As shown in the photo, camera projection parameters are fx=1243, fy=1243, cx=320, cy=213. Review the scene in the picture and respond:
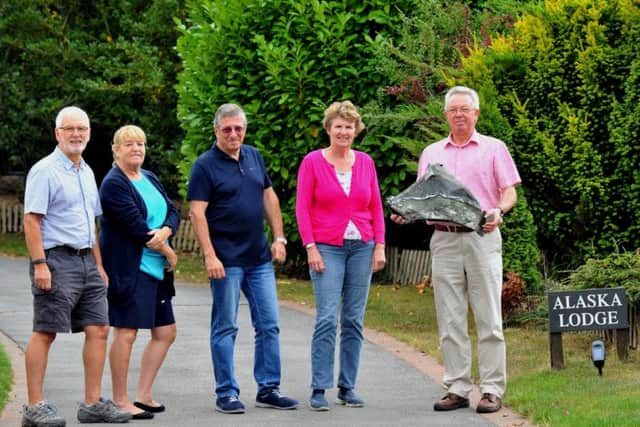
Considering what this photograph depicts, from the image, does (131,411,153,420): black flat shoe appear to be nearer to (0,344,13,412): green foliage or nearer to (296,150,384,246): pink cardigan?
(0,344,13,412): green foliage

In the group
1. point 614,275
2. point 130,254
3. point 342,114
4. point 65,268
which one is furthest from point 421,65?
point 65,268

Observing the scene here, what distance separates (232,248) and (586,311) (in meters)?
2.74

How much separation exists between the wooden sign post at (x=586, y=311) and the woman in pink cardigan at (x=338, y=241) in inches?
61.7

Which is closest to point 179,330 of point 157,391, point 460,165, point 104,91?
point 157,391

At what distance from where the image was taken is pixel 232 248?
796 centimetres

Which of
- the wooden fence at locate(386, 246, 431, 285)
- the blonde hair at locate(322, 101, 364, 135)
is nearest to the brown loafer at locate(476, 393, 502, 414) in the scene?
the blonde hair at locate(322, 101, 364, 135)

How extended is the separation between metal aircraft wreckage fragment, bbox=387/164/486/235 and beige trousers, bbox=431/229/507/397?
7.0 inches

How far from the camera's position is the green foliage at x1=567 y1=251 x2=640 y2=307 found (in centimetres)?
978

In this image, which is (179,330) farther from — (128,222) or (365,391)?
(128,222)

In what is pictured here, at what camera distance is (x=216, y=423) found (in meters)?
7.63

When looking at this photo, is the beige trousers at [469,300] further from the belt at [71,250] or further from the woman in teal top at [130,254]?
the belt at [71,250]

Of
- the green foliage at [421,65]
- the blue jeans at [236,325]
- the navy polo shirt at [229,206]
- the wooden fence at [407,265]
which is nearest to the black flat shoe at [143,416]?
the blue jeans at [236,325]

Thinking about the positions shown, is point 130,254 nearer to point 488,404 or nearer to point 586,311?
point 488,404

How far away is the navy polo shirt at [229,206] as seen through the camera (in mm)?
7941
